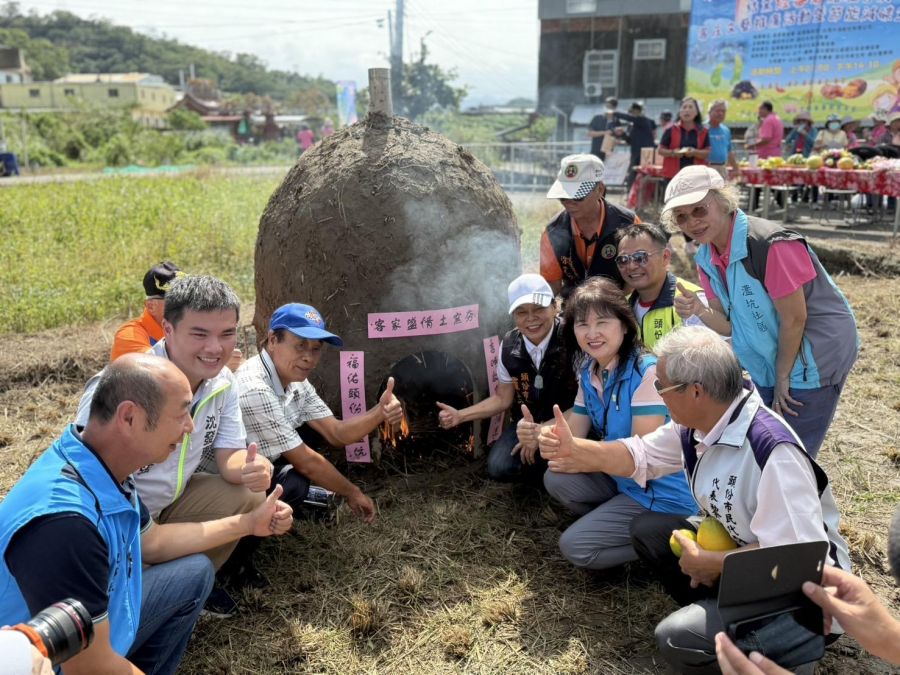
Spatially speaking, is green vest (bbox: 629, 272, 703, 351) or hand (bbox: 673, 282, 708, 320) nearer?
hand (bbox: 673, 282, 708, 320)

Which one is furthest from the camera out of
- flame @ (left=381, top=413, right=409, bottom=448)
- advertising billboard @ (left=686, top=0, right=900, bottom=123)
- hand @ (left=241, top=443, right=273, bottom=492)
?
advertising billboard @ (left=686, top=0, right=900, bottom=123)

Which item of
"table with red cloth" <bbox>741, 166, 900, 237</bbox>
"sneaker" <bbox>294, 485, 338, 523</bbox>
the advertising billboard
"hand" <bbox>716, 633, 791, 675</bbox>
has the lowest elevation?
"sneaker" <bbox>294, 485, 338, 523</bbox>

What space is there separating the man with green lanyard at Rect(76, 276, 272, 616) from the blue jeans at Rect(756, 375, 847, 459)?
2511 millimetres

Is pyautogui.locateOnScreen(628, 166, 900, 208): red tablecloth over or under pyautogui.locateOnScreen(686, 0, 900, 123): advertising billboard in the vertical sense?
under

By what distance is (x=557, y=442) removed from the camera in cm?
298

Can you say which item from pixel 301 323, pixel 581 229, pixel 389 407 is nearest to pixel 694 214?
pixel 581 229

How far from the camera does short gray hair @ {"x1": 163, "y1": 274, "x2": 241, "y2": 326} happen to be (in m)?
2.96

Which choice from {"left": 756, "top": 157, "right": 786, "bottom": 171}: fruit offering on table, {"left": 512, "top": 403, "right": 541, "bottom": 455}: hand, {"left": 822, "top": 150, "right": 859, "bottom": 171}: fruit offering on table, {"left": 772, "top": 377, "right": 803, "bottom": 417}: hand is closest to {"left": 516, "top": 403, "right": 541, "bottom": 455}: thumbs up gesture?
{"left": 512, "top": 403, "right": 541, "bottom": 455}: hand

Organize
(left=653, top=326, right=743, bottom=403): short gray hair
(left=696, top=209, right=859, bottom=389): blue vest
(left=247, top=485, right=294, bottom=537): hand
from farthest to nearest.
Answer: (left=696, top=209, right=859, bottom=389): blue vest
(left=247, top=485, right=294, bottom=537): hand
(left=653, top=326, right=743, bottom=403): short gray hair

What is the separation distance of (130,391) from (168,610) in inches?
37.1

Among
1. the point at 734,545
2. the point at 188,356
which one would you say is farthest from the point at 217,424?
the point at 734,545

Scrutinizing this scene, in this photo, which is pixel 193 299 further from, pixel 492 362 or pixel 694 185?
pixel 694 185

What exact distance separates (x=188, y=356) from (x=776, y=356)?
2.70 metres

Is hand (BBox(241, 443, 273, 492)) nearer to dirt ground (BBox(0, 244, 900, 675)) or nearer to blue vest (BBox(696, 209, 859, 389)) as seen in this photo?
dirt ground (BBox(0, 244, 900, 675))
